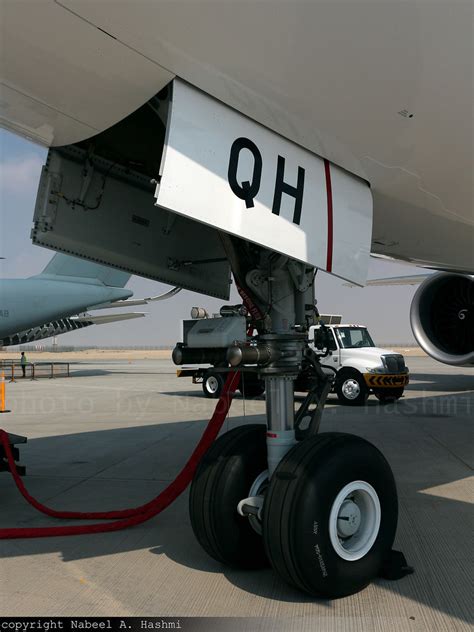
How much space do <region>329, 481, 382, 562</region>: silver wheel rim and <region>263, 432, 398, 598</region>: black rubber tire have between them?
0.03 meters

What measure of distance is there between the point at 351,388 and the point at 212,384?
397 cm

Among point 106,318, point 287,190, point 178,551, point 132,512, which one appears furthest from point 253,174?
point 106,318

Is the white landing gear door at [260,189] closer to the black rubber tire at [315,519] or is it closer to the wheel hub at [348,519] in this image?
the black rubber tire at [315,519]

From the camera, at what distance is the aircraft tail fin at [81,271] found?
31.5 metres

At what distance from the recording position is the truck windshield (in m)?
15.1

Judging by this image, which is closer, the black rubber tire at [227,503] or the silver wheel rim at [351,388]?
the black rubber tire at [227,503]

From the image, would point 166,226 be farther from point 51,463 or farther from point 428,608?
point 51,463

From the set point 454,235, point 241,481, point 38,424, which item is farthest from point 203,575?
point 38,424

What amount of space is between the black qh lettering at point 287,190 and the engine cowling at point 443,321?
9.10 meters

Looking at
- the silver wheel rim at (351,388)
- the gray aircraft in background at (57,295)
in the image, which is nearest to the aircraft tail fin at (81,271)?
the gray aircraft in background at (57,295)

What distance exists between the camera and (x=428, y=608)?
10.1ft

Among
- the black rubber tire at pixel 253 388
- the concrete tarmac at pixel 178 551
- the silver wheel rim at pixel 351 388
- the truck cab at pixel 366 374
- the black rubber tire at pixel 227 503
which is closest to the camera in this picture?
the concrete tarmac at pixel 178 551

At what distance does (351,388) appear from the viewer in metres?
14.0

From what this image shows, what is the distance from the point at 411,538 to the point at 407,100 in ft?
9.82
